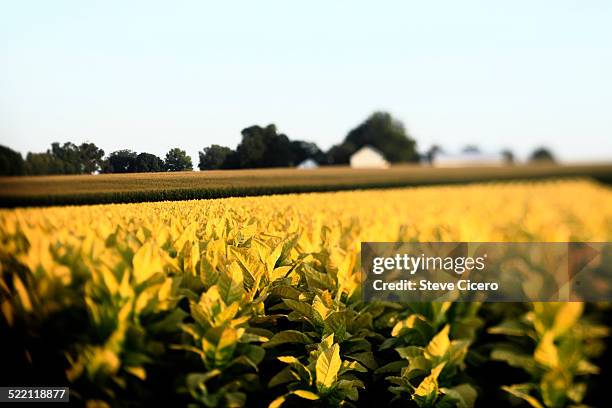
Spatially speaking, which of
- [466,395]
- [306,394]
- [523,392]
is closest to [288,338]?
[306,394]

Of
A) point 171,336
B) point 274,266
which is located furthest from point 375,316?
point 171,336

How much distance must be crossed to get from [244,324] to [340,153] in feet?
8.27

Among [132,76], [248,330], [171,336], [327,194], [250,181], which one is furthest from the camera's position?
[327,194]

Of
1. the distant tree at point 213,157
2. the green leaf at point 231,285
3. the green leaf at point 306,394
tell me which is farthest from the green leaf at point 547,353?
the distant tree at point 213,157

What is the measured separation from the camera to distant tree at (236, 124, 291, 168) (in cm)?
402

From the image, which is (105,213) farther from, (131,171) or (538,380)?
(538,380)

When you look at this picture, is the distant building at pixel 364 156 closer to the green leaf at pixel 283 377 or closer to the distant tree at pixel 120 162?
the distant tree at pixel 120 162

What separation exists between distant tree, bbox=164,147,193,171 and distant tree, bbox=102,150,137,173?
202 mm

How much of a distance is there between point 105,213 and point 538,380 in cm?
277

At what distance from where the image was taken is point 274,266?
3404 millimetres

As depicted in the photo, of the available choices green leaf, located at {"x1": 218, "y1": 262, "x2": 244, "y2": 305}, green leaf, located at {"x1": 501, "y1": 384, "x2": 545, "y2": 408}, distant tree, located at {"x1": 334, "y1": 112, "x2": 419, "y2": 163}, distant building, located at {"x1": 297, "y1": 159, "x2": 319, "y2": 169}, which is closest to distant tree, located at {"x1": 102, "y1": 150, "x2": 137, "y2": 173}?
green leaf, located at {"x1": 218, "y1": 262, "x2": 244, "y2": 305}

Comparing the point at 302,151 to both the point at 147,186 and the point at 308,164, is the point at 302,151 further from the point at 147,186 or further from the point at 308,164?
the point at 147,186

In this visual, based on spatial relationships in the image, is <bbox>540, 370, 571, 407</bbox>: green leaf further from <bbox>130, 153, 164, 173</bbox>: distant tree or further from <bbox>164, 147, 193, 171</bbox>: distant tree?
<bbox>130, 153, 164, 173</bbox>: distant tree

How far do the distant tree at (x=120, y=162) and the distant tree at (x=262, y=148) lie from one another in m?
0.76
